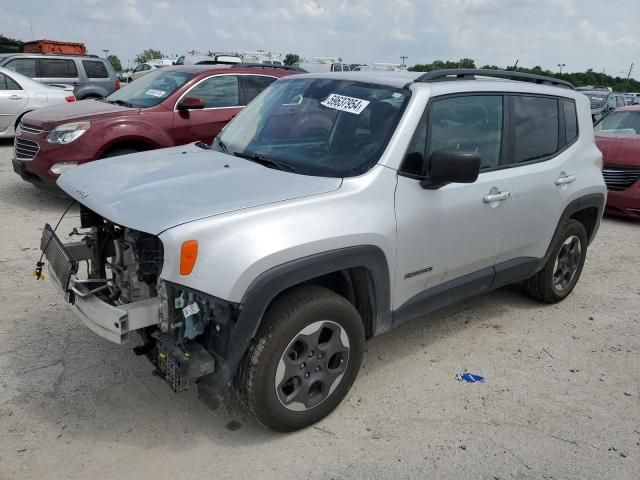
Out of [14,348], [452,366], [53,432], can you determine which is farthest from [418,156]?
→ [14,348]

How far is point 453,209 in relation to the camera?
349 centimetres

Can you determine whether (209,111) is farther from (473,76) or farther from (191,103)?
(473,76)

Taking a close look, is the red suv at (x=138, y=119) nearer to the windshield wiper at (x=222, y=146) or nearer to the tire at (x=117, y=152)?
the tire at (x=117, y=152)

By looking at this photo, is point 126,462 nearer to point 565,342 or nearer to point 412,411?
point 412,411

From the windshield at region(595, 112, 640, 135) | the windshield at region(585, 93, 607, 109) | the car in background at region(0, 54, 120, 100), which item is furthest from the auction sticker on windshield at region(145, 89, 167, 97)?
the windshield at region(585, 93, 607, 109)

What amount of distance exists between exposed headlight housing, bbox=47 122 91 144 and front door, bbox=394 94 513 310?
482cm

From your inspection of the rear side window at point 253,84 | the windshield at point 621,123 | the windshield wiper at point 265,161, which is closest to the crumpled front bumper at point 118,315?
the windshield wiper at point 265,161

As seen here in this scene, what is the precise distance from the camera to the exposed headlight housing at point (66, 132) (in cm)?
673

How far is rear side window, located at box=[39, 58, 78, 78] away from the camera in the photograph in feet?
45.4

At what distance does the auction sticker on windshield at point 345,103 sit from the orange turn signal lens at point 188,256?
1.48 metres

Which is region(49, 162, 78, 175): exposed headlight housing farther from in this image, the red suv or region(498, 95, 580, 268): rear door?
region(498, 95, 580, 268): rear door

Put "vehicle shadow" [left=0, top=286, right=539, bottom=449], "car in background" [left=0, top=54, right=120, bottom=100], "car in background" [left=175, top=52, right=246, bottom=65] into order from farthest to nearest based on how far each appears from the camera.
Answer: "car in background" [left=0, top=54, right=120, bottom=100]
"car in background" [left=175, top=52, right=246, bottom=65]
"vehicle shadow" [left=0, top=286, right=539, bottom=449]

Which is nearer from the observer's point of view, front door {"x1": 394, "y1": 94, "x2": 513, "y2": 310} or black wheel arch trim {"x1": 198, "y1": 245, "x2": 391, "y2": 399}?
black wheel arch trim {"x1": 198, "y1": 245, "x2": 391, "y2": 399}

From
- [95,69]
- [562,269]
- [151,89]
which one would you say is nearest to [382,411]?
[562,269]
